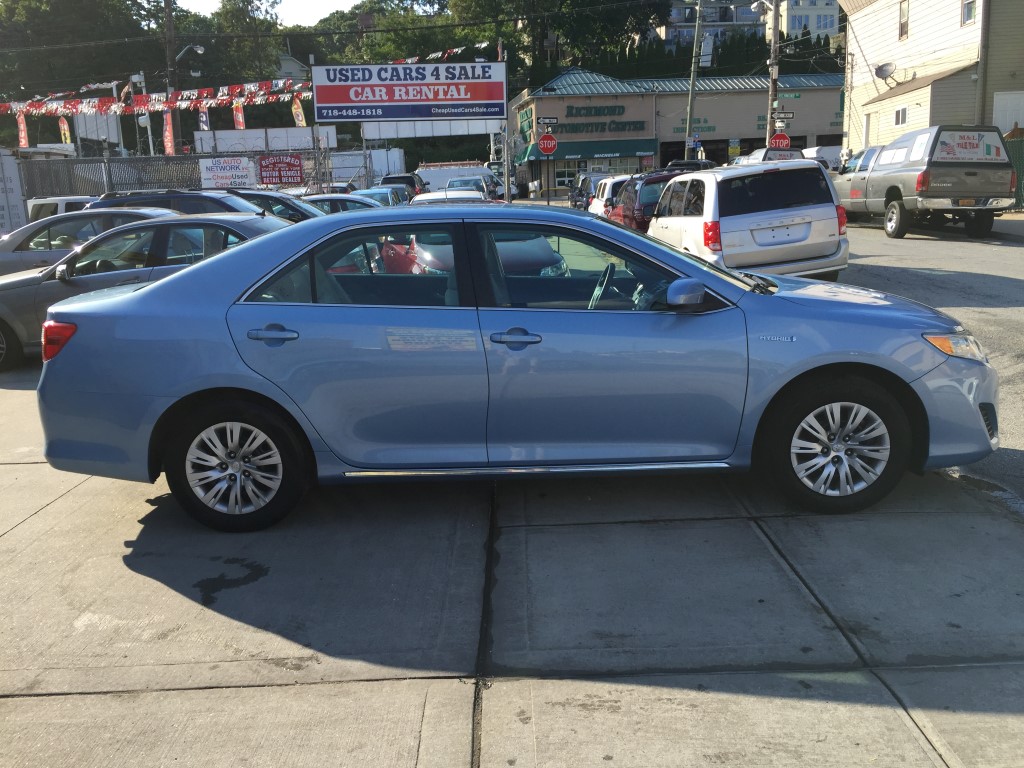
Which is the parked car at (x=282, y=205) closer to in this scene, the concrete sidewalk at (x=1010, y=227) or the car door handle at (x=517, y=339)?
the car door handle at (x=517, y=339)

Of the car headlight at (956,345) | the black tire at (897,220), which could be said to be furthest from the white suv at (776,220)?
the black tire at (897,220)

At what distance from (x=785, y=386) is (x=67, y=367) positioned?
378 cm

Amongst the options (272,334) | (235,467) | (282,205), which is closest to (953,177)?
(282,205)

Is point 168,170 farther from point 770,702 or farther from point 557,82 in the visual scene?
point 557,82

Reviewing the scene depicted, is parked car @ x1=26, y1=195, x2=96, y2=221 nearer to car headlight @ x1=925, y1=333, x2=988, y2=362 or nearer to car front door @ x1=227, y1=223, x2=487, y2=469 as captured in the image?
car front door @ x1=227, y1=223, x2=487, y2=469

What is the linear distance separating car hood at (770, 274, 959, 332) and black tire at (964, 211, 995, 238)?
1559 centimetres

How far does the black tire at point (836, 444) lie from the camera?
484cm

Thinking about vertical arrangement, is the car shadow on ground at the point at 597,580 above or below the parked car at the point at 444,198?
below

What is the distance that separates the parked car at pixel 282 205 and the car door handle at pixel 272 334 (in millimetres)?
9241

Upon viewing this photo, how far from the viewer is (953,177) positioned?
1797cm

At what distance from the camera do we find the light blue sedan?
479 centimetres

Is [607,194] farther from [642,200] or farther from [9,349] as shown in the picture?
[9,349]

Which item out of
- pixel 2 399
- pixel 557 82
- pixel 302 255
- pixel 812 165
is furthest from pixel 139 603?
pixel 557 82

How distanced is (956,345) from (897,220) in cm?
1623
